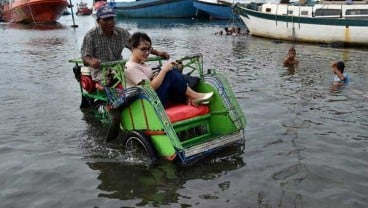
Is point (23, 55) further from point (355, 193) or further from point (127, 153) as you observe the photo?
point (355, 193)

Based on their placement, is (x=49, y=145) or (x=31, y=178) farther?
(x=49, y=145)

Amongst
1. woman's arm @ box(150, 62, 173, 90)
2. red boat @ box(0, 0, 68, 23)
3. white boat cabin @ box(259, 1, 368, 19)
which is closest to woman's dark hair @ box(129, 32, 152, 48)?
woman's arm @ box(150, 62, 173, 90)

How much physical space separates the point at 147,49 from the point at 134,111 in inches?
37.8

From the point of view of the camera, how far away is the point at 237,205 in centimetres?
545

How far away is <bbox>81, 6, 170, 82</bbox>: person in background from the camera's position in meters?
7.98

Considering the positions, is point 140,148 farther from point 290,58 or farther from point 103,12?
point 290,58

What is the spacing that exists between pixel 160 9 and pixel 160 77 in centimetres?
4907

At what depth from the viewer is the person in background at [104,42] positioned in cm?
798

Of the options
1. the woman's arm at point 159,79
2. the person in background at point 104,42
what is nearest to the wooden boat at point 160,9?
the person in background at point 104,42

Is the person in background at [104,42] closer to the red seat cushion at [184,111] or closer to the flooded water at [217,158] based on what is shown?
the flooded water at [217,158]

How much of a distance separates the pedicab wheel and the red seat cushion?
50 cm

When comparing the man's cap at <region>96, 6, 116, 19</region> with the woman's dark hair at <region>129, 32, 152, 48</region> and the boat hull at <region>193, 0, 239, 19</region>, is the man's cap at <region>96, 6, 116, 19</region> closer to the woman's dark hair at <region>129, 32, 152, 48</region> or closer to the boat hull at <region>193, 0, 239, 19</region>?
the woman's dark hair at <region>129, 32, 152, 48</region>

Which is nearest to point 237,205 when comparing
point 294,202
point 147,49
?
point 294,202

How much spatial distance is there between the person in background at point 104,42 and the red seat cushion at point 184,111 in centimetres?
155
